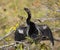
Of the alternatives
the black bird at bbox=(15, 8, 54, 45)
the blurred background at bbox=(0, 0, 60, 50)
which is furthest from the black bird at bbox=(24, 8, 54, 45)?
the blurred background at bbox=(0, 0, 60, 50)

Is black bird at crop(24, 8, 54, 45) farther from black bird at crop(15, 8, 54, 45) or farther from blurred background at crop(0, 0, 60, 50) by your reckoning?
blurred background at crop(0, 0, 60, 50)

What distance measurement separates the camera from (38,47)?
4984 mm

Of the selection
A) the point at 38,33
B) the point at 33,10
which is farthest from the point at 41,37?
the point at 33,10

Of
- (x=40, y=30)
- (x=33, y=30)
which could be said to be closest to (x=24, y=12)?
(x=33, y=30)

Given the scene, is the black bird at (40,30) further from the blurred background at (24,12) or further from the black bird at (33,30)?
the blurred background at (24,12)

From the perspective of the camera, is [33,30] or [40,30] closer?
[40,30]

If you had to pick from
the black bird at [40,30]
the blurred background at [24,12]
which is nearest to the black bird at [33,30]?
the black bird at [40,30]

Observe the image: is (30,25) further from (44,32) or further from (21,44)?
(21,44)

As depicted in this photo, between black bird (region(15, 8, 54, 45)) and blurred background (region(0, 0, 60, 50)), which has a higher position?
black bird (region(15, 8, 54, 45))

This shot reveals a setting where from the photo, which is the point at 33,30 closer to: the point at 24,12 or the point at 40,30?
the point at 40,30

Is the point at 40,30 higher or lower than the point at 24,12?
higher

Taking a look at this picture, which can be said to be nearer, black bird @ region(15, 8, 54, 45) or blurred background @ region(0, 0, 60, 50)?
black bird @ region(15, 8, 54, 45)

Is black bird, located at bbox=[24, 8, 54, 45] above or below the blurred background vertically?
above

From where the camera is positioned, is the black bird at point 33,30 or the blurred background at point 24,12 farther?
the blurred background at point 24,12
